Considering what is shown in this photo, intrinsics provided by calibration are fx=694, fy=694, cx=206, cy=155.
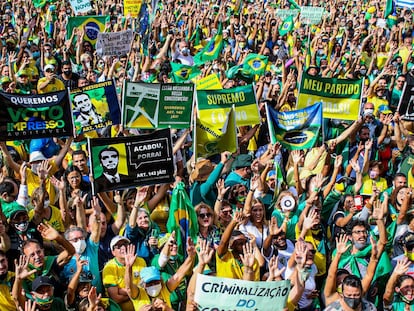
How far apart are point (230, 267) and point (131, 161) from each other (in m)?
1.55

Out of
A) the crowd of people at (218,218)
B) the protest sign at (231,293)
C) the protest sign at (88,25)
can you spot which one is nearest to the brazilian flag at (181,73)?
the crowd of people at (218,218)

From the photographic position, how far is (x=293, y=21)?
17.2m

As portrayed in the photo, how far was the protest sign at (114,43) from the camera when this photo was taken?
1222cm

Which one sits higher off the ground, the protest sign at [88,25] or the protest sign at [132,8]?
the protest sign at [132,8]

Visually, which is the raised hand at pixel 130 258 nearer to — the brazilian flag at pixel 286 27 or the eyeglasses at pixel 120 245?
the eyeglasses at pixel 120 245

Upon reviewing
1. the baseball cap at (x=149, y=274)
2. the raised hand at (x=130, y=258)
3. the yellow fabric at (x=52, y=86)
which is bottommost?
the baseball cap at (x=149, y=274)

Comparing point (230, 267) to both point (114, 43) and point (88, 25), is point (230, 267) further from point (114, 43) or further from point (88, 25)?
point (88, 25)

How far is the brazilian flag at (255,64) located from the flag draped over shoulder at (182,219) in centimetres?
639

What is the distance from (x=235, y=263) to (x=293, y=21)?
12.2 metres

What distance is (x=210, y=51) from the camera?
13773 mm

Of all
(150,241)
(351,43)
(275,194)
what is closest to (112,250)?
(150,241)

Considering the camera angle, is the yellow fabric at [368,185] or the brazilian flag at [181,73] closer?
the yellow fabric at [368,185]

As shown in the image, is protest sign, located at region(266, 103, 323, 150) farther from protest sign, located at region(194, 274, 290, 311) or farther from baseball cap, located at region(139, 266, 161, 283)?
protest sign, located at region(194, 274, 290, 311)

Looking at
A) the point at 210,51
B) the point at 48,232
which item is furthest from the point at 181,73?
the point at 48,232
